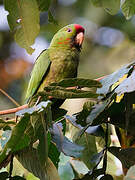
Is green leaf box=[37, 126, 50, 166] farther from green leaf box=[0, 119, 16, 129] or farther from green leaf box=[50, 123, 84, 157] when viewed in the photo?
green leaf box=[0, 119, 16, 129]

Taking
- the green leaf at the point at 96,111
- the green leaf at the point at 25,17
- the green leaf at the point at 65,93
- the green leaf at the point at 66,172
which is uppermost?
→ the green leaf at the point at 25,17

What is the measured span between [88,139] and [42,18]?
3.26 m

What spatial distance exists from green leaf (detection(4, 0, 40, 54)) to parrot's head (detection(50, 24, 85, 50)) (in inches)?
32.5

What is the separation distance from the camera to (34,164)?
95 centimetres

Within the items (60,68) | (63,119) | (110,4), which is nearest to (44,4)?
(110,4)

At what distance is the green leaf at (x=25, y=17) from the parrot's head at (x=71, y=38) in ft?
2.70

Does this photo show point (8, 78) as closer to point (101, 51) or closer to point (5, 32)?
point (5, 32)

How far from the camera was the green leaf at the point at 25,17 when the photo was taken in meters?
1.13

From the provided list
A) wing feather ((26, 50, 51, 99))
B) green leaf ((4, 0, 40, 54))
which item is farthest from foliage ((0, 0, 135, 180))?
wing feather ((26, 50, 51, 99))

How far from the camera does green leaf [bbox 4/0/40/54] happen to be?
1.13 meters

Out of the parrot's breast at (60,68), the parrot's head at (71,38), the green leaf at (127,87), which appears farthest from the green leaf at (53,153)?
the parrot's head at (71,38)

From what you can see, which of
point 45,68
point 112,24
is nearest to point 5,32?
point 112,24

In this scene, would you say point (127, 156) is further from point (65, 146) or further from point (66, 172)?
point (66, 172)

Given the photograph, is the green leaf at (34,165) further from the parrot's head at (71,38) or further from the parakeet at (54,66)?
the parrot's head at (71,38)
